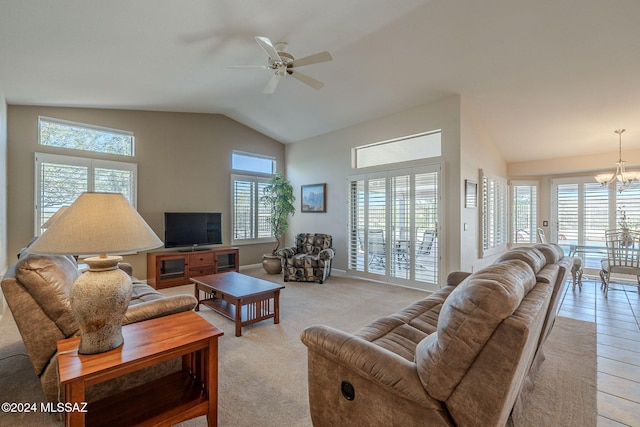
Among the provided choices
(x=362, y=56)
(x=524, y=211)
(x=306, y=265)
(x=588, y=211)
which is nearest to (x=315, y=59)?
(x=362, y=56)

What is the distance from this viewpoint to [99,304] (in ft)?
4.48

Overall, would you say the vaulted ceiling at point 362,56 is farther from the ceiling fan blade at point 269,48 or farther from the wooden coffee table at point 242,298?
the wooden coffee table at point 242,298

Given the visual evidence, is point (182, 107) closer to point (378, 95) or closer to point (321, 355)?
point (378, 95)

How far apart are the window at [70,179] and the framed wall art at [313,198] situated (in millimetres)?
3396

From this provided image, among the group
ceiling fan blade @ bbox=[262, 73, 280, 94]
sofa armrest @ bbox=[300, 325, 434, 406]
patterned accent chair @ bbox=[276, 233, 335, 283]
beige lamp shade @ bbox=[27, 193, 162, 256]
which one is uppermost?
ceiling fan blade @ bbox=[262, 73, 280, 94]

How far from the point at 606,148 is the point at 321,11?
5.76m

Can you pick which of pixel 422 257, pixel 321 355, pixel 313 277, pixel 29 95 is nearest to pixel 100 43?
pixel 29 95

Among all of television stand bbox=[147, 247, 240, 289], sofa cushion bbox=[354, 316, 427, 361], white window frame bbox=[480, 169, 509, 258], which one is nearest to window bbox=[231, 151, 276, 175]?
television stand bbox=[147, 247, 240, 289]

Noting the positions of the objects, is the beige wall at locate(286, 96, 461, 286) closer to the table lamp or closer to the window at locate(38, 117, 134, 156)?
the window at locate(38, 117, 134, 156)

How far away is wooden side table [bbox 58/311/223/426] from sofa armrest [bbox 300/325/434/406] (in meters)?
0.63

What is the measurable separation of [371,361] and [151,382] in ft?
4.55

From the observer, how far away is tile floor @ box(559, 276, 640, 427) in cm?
190

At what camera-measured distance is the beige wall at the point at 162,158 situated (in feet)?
13.6

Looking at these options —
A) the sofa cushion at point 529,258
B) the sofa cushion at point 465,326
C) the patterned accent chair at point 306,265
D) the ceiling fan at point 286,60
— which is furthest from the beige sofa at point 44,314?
the patterned accent chair at point 306,265
